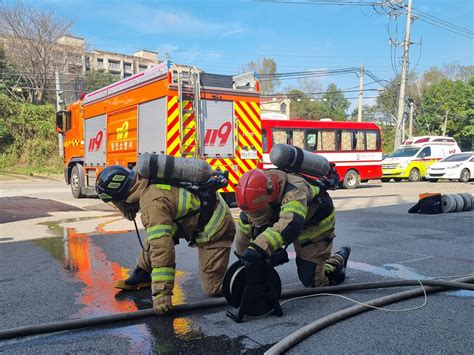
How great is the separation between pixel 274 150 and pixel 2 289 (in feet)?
9.17

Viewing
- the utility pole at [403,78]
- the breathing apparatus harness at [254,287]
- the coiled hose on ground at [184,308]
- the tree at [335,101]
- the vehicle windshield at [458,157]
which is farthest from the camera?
the tree at [335,101]

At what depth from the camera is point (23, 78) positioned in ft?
124

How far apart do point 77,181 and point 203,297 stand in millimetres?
10802

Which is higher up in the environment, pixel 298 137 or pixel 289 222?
pixel 298 137

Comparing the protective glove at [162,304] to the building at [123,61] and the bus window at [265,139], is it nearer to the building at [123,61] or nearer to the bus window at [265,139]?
the bus window at [265,139]

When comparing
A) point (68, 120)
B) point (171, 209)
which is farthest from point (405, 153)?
point (171, 209)

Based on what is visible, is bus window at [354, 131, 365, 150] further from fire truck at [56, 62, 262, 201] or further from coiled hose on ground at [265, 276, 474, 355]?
coiled hose on ground at [265, 276, 474, 355]

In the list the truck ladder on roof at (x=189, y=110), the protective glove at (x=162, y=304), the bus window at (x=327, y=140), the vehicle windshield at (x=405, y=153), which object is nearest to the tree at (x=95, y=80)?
the vehicle windshield at (x=405, y=153)

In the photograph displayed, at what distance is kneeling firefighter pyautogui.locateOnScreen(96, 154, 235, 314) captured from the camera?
344 cm

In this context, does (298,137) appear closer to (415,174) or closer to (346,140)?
(346,140)

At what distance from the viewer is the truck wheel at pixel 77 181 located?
1359cm

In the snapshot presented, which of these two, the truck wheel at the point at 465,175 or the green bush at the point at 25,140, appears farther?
the green bush at the point at 25,140

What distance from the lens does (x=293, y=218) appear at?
11.4ft

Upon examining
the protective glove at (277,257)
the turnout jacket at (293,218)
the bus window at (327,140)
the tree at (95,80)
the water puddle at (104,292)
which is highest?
the tree at (95,80)
